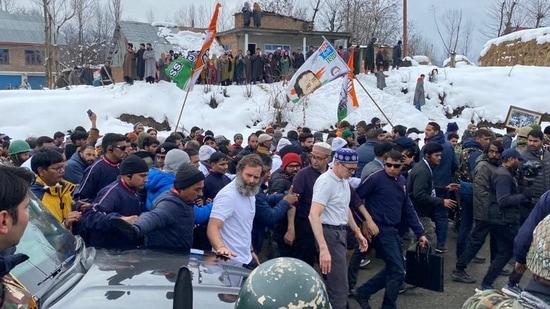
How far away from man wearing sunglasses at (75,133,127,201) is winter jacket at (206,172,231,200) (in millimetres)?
976

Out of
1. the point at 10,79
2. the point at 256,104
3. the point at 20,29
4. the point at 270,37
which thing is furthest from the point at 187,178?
the point at 20,29

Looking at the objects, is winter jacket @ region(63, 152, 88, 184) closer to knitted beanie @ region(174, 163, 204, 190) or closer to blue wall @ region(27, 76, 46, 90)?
knitted beanie @ region(174, 163, 204, 190)

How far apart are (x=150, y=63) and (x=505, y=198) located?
787 inches

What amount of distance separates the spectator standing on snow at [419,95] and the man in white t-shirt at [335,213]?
2052cm

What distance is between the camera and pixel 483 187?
693cm

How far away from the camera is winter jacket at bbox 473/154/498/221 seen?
6.81 m

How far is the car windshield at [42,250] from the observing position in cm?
301

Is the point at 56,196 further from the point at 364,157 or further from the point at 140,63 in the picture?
the point at 140,63

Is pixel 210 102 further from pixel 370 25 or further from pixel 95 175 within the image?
pixel 370 25

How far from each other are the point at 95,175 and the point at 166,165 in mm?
784

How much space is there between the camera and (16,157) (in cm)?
757

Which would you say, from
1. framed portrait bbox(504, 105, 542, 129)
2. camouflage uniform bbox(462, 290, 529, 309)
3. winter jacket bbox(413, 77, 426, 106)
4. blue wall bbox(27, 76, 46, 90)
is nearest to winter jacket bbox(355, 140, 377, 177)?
camouflage uniform bbox(462, 290, 529, 309)

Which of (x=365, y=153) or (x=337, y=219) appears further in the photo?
(x=365, y=153)

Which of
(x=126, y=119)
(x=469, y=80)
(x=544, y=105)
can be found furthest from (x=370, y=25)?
(x=126, y=119)
